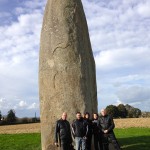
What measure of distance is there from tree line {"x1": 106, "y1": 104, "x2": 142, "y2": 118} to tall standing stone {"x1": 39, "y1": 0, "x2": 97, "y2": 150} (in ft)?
137

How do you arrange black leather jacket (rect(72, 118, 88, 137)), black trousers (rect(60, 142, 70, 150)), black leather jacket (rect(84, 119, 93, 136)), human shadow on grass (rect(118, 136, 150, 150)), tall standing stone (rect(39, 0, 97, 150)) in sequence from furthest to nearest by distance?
human shadow on grass (rect(118, 136, 150, 150)), tall standing stone (rect(39, 0, 97, 150)), black leather jacket (rect(84, 119, 93, 136)), black trousers (rect(60, 142, 70, 150)), black leather jacket (rect(72, 118, 88, 137))

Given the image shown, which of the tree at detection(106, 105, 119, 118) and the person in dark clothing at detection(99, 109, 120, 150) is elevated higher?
the tree at detection(106, 105, 119, 118)

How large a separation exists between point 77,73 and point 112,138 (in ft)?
9.10

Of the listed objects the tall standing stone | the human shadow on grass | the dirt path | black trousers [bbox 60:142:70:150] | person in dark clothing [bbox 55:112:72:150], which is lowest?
the human shadow on grass

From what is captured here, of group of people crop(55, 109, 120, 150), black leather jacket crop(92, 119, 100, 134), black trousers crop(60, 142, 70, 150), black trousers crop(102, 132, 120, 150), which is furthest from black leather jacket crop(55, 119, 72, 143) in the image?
black trousers crop(102, 132, 120, 150)

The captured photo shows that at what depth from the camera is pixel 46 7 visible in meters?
16.0

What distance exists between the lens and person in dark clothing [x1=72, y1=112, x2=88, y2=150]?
41.7 feet

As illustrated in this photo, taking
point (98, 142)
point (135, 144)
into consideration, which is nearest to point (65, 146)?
point (98, 142)

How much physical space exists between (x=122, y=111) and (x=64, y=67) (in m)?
48.9

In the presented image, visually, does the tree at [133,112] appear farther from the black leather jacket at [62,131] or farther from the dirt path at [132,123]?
the black leather jacket at [62,131]

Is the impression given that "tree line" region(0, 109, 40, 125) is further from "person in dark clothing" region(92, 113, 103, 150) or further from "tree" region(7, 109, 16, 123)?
"person in dark clothing" region(92, 113, 103, 150)

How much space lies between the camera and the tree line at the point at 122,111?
58534mm

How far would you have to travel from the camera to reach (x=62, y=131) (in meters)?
12.8

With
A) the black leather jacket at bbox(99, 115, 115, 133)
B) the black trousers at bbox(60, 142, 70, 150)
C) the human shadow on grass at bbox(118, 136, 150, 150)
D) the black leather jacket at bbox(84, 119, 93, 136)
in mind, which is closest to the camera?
the black trousers at bbox(60, 142, 70, 150)
